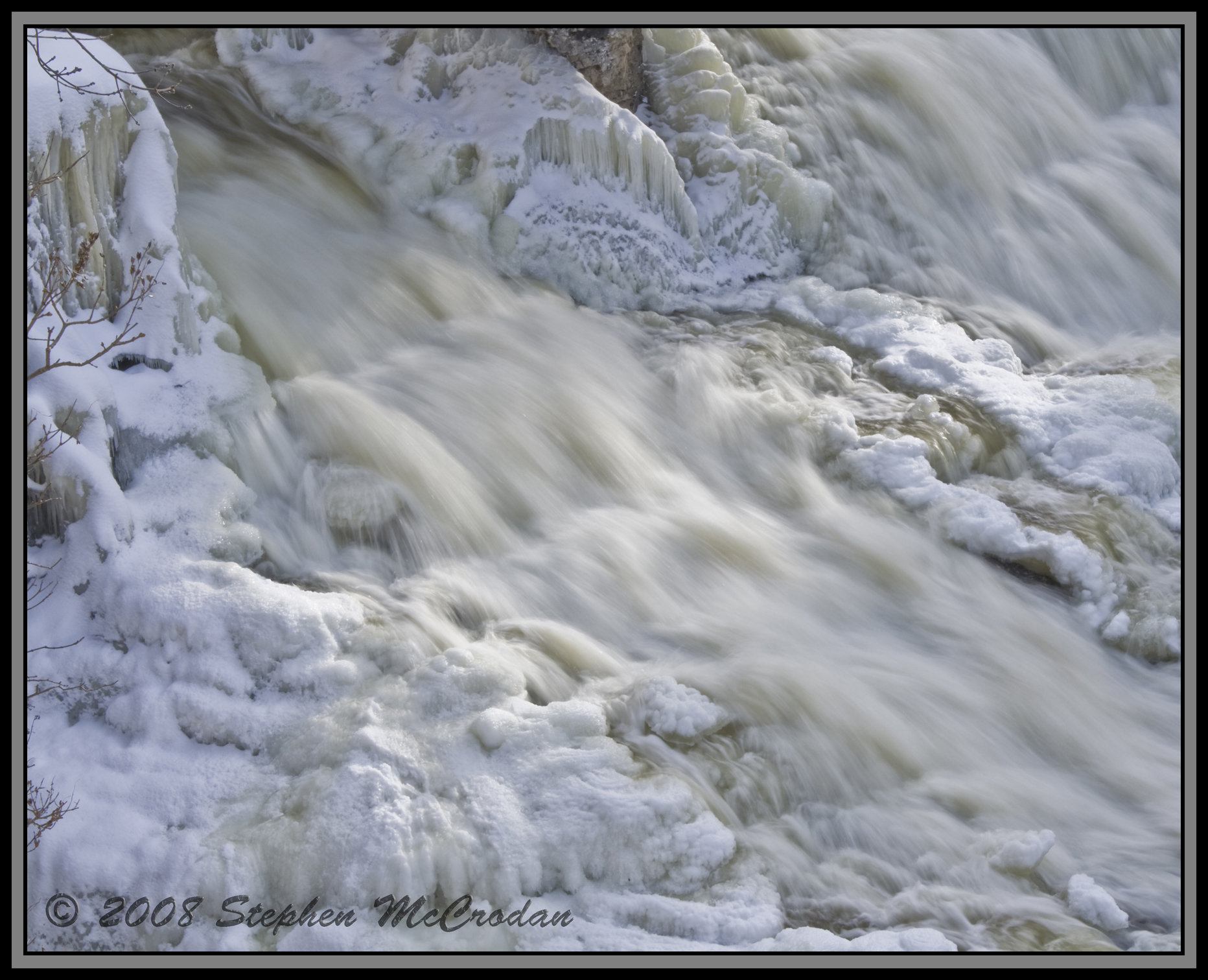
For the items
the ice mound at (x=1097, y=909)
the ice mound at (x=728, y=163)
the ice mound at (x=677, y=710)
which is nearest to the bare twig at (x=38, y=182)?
the ice mound at (x=677, y=710)

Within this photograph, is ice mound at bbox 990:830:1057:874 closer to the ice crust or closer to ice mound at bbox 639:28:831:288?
the ice crust

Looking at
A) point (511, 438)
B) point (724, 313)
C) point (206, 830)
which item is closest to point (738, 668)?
point (511, 438)

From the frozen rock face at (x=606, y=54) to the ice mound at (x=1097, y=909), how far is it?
463cm

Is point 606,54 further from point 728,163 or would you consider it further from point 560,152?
point 728,163

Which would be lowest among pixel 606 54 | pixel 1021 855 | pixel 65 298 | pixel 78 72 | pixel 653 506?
pixel 1021 855

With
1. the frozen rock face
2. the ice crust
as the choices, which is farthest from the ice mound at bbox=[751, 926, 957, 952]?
the frozen rock face

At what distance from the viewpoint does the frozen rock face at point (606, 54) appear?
5758 mm

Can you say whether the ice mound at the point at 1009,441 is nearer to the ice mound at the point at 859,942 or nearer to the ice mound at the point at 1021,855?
the ice mound at the point at 1021,855

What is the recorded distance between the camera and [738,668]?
380 centimetres
